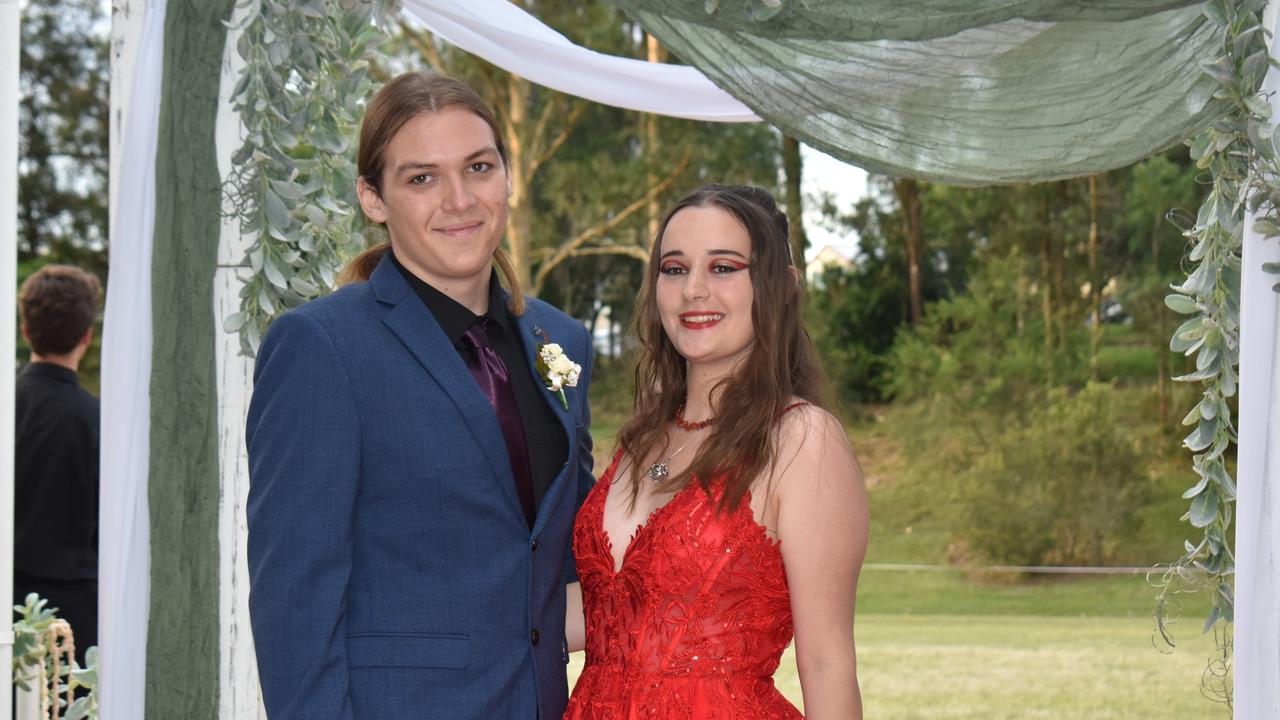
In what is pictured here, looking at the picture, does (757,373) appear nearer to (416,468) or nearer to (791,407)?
(791,407)

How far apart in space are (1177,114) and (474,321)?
1.41 meters

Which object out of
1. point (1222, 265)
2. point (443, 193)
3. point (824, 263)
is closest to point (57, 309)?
point (443, 193)

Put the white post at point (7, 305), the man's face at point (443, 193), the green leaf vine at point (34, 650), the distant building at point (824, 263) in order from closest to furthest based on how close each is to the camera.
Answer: the man's face at point (443, 193) → the white post at point (7, 305) → the green leaf vine at point (34, 650) → the distant building at point (824, 263)

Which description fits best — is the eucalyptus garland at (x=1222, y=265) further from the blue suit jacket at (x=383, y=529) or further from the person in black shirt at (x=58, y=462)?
the person in black shirt at (x=58, y=462)

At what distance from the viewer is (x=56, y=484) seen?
14.8 ft

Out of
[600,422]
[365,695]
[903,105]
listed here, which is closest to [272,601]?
[365,695]

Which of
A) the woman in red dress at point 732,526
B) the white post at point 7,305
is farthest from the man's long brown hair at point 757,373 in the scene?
the white post at point 7,305

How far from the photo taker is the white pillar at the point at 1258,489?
247cm

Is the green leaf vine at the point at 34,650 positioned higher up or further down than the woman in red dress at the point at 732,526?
further down

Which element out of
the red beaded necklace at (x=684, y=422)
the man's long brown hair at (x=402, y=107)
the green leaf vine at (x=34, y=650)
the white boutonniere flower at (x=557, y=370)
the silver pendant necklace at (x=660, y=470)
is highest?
the man's long brown hair at (x=402, y=107)

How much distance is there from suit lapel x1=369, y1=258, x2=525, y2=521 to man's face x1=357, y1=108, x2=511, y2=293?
0.10 meters

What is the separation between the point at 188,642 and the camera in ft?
9.57

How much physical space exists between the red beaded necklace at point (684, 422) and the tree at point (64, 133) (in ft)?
52.9

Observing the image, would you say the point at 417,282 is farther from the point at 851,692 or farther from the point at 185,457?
the point at 851,692
